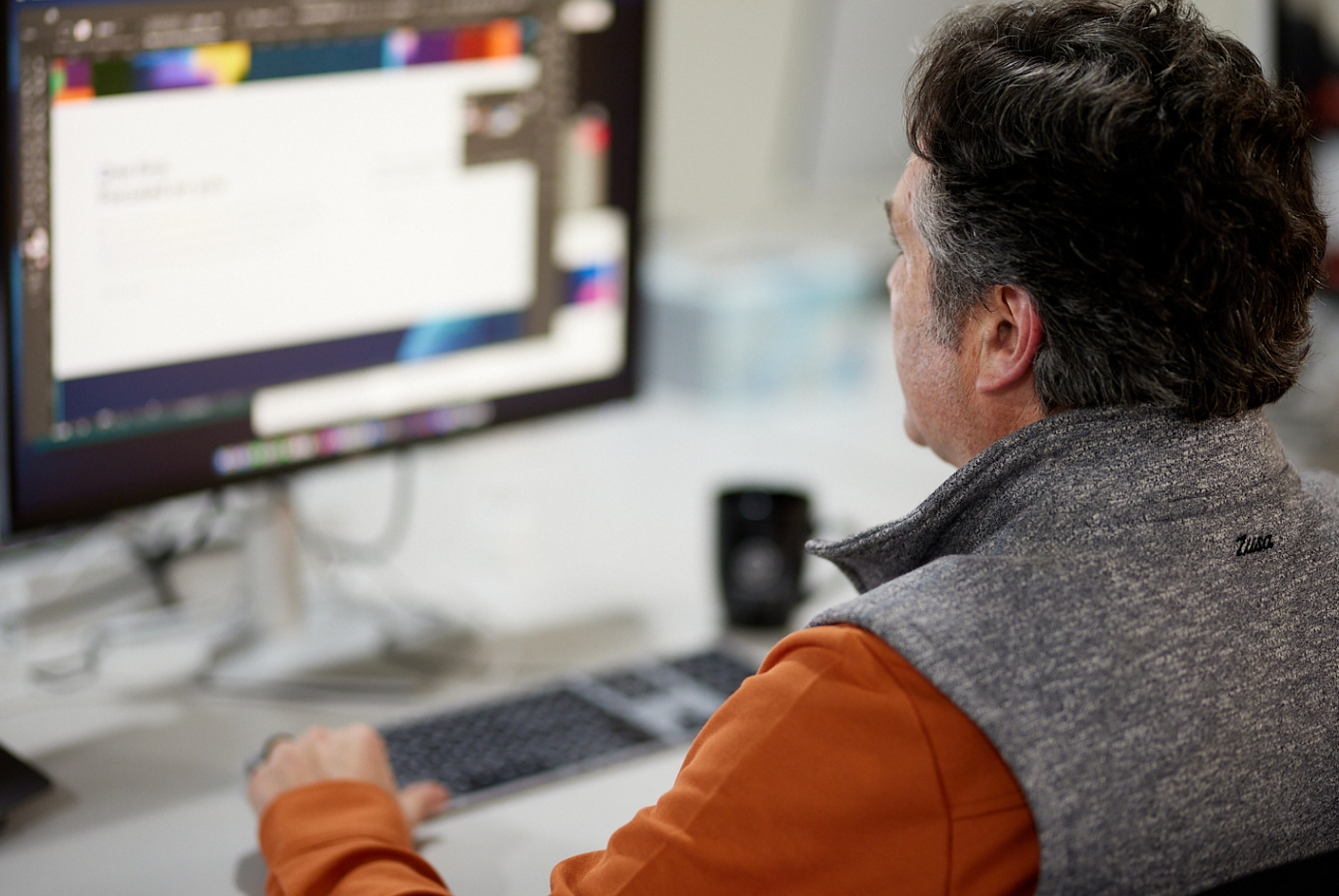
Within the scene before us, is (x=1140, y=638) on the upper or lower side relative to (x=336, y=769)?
upper

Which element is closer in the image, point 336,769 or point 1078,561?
point 1078,561

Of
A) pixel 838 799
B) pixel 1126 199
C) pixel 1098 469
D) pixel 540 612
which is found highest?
pixel 1126 199

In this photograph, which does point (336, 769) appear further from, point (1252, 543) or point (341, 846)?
point (1252, 543)

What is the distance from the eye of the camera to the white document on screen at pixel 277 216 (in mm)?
1109

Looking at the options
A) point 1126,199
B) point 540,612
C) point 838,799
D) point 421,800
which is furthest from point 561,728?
point 1126,199

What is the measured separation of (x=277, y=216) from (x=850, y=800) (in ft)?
2.47

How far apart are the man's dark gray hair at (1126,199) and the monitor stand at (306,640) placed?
2.20 ft

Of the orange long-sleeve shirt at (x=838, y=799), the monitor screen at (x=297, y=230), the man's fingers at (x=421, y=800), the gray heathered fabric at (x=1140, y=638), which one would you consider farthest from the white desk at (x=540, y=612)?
the gray heathered fabric at (x=1140, y=638)

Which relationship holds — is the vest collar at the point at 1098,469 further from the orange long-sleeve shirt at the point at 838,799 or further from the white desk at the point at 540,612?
the white desk at the point at 540,612

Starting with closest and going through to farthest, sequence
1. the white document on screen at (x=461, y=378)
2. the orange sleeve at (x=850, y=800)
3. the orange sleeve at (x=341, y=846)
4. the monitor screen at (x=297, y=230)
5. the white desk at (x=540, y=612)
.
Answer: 1. the orange sleeve at (x=850, y=800)
2. the orange sleeve at (x=341, y=846)
3. the white desk at (x=540, y=612)
4. the monitor screen at (x=297, y=230)
5. the white document on screen at (x=461, y=378)

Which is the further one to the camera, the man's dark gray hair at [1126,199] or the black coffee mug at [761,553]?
the black coffee mug at [761,553]

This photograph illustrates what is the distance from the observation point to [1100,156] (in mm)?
723

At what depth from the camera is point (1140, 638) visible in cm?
72

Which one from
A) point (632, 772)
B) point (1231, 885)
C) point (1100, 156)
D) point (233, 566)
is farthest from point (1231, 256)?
point (233, 566)
